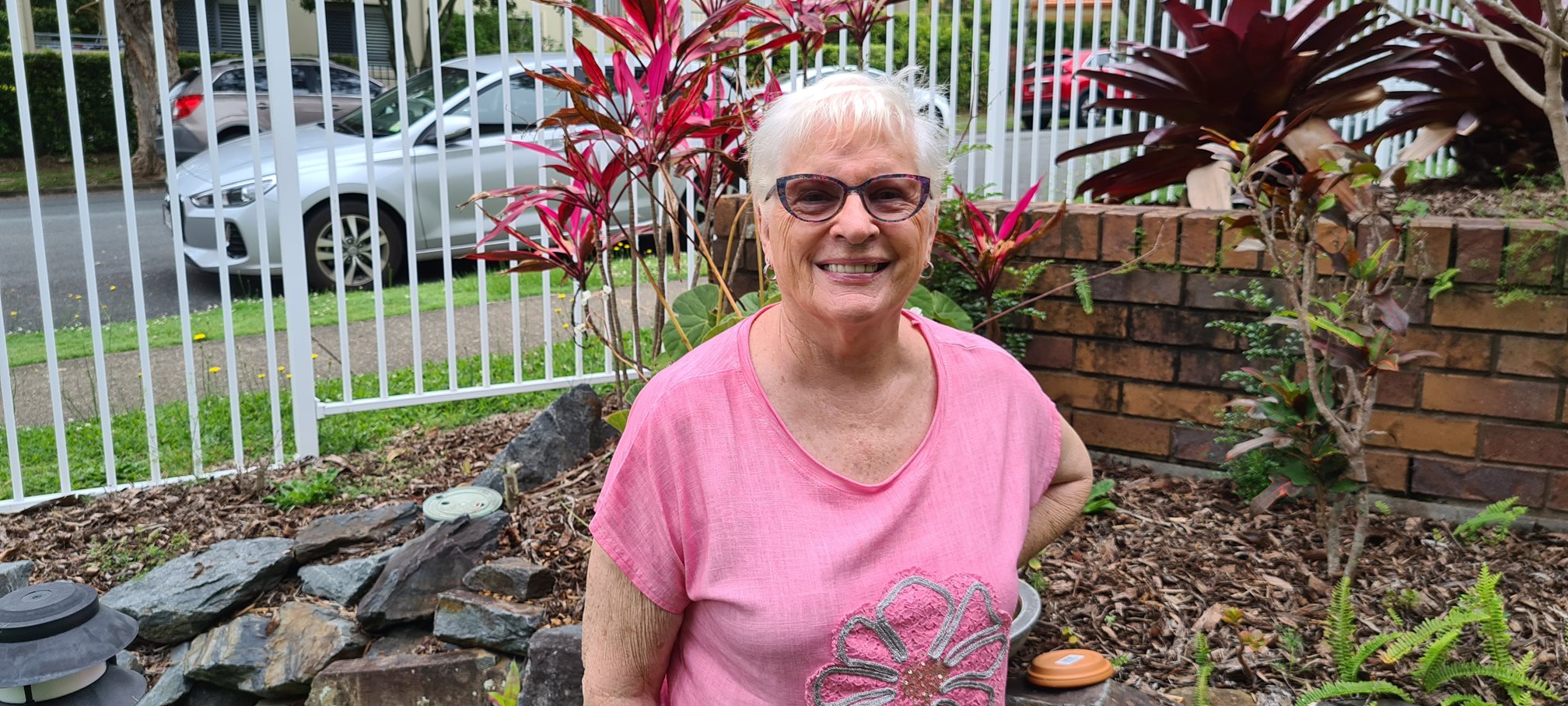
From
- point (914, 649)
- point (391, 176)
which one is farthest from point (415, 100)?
point (914, 649)

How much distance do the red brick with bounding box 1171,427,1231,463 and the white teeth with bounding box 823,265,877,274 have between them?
207 cm

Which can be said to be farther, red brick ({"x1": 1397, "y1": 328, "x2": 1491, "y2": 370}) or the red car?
the red car

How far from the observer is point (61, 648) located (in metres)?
2.34

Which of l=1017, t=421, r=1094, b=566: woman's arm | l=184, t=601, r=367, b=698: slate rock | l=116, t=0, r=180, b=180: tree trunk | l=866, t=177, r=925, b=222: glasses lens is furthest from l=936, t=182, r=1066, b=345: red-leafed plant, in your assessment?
l=116, t=0, r=180, b=180: tree trunk

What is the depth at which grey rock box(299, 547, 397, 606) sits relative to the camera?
335 centimetres

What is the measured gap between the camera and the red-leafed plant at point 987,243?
332 cm

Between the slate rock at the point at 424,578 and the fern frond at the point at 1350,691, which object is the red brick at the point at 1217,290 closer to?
the fern frond at the point at 1350,691

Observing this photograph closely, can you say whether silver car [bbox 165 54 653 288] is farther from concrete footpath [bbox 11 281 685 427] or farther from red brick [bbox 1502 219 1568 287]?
red brick [bbox 1502 219 1568 287]

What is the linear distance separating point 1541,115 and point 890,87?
9.61ft

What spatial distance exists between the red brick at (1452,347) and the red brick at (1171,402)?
1.67 feet

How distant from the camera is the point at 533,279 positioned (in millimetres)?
8680

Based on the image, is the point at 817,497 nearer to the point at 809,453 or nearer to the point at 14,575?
the point at 809,453

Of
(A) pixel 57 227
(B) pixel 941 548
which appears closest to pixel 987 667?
(B) pixel 941 548

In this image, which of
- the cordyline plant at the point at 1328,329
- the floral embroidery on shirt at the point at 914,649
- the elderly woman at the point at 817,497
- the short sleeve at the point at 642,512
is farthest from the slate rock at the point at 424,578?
the cordyline plant at the point at 1328,329
